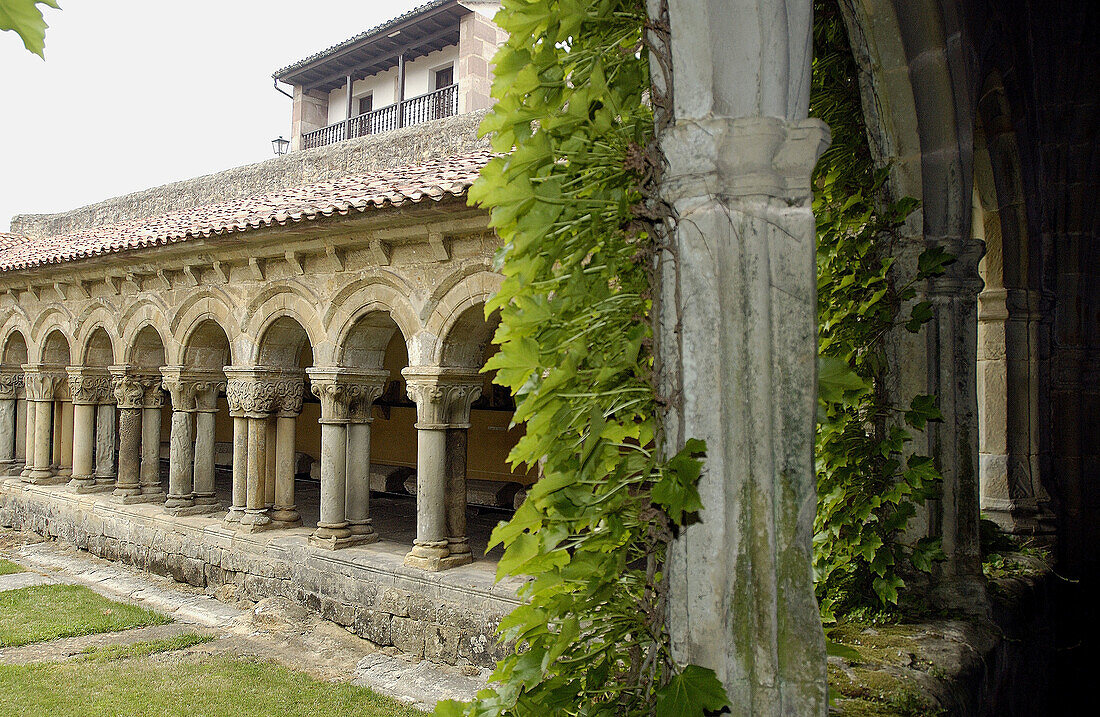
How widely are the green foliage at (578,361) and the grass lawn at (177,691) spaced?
3.72m

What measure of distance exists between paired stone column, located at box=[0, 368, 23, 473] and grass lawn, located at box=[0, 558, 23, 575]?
3875 millimetres

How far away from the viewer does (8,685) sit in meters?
5.15

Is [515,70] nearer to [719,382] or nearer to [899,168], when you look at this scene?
[719,382]

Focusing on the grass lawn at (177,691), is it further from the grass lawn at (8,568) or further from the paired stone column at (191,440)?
the grass lawn at (8,568)

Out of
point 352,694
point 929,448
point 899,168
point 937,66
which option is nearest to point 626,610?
point 929,448

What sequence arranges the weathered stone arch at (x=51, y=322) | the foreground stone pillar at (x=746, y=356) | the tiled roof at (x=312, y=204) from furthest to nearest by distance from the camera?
the weathered stone arch at (x=51, y=322)
the tiled roof at (x=312, y=204)
the foreground stone pillar at (x=746, y=356)

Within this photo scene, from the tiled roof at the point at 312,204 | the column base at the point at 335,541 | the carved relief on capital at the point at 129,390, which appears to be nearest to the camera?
the tiled roof at the point at 312,204

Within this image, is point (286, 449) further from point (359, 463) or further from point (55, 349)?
point (55, 349)

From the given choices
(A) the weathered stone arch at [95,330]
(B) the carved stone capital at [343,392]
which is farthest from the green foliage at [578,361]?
(A) the weathered stone arch at [95,330]

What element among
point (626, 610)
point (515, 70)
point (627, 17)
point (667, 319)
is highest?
point (627, 17)

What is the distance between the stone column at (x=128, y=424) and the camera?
9.67 meters

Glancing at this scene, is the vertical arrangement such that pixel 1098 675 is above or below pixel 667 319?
below

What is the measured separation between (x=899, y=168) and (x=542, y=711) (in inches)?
119

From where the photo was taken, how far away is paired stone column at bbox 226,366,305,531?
311 inches
